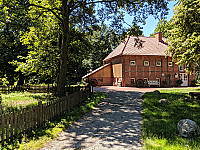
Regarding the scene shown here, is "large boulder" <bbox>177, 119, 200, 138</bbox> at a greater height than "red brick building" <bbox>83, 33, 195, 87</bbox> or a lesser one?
lesser

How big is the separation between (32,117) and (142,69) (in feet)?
72.2

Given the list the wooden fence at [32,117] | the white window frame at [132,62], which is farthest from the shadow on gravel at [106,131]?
the white window frame at [132,62]

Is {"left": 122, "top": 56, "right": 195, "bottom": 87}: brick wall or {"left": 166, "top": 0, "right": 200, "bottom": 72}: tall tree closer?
{"left": 166, "top": 0, "right": 200, "bottom": 72}: tall tree

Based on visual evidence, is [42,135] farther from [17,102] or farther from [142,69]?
[142,69]

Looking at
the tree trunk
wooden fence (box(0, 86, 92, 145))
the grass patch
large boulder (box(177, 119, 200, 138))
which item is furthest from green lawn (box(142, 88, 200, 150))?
the tree trunk

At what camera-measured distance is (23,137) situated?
5125 millimetres

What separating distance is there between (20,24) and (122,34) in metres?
7.82

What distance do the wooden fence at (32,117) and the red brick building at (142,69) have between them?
16.8 meters

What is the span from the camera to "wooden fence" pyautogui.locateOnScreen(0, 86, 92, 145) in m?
4.80

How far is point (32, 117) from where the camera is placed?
18.6 ft

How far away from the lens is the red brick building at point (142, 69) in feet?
81.5

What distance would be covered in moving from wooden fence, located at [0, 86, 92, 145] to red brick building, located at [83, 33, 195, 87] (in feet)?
55.2

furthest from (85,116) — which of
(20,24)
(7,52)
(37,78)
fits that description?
(7,52)

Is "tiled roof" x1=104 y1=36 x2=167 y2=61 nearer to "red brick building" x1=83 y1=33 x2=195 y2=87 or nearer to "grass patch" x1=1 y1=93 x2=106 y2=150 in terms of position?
"red brick building" x1=83 y1=33 x2=195 y2=87
